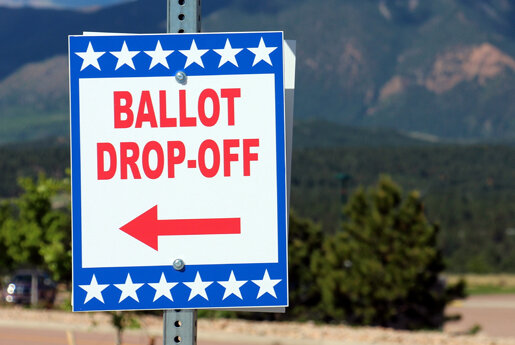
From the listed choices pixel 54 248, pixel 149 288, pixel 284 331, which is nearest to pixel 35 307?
pixel 284 331

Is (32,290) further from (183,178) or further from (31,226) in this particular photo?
(183,178)

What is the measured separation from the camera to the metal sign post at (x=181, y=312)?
277 cm

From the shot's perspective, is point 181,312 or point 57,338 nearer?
→ point 181,312

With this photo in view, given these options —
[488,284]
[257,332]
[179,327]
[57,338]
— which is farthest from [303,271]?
[488,284]

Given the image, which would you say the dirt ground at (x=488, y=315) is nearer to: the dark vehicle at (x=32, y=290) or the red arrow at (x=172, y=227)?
the dark vehicle at (x=32, y=290)

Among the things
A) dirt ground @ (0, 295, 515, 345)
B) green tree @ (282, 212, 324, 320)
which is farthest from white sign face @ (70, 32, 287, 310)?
green tree @ (282, 212, 324, 320)

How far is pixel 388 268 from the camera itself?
28.2 metres

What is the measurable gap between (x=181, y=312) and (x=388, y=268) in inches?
1017

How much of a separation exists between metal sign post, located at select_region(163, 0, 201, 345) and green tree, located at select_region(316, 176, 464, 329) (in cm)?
2506

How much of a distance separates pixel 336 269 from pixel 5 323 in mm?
10318

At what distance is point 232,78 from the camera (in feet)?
9.13

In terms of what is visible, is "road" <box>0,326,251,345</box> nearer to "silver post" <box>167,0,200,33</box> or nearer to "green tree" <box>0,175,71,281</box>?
"green tree" <box>0,175,71,281</box>

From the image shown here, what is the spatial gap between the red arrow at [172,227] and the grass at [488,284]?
8650cm

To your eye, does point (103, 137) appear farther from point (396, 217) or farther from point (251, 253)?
point (396, 217)
